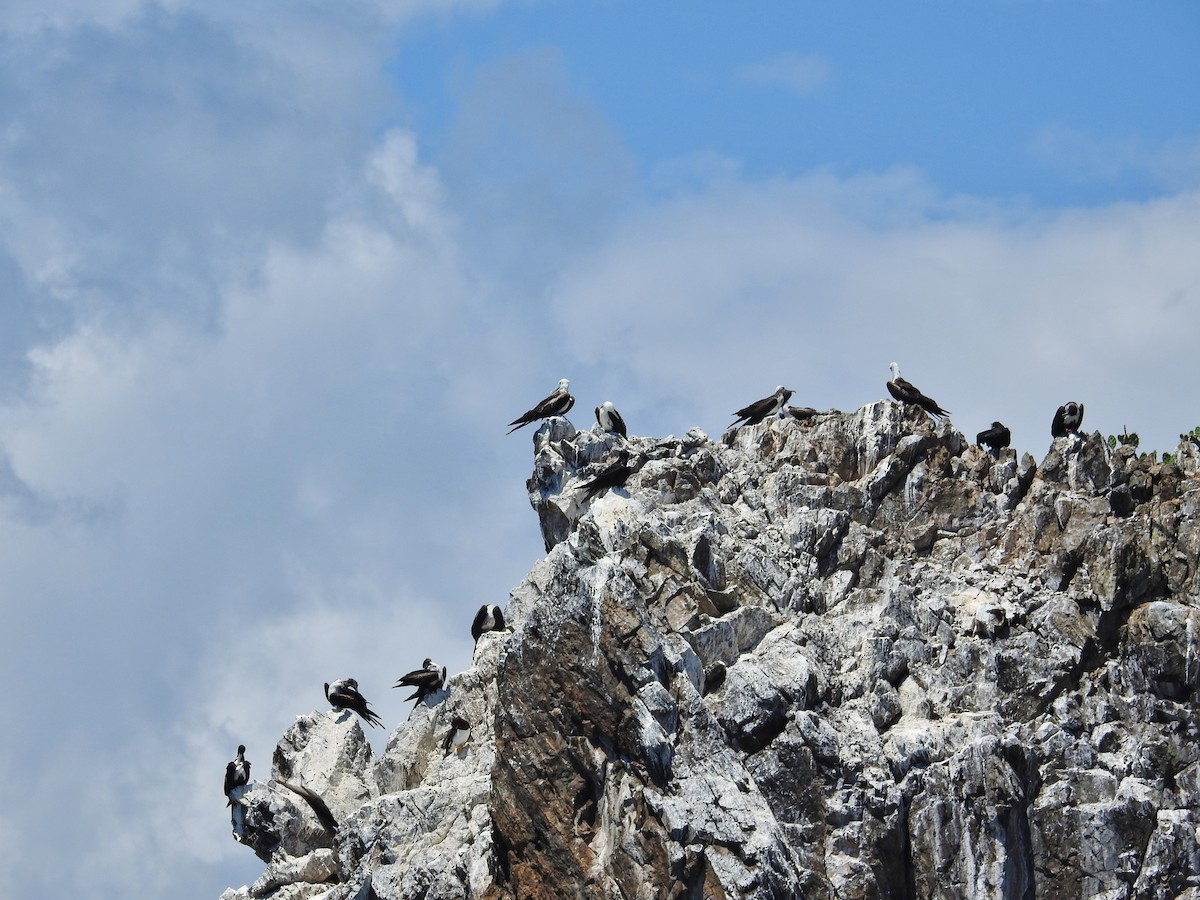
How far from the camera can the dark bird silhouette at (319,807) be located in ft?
174

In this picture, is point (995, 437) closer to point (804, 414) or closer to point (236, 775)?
point (804, 414)

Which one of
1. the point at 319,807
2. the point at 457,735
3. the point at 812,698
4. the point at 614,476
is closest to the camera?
the point at 812,698

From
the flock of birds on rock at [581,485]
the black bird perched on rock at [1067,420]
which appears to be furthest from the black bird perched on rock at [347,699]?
the black bird perched on rock at [1067,420]

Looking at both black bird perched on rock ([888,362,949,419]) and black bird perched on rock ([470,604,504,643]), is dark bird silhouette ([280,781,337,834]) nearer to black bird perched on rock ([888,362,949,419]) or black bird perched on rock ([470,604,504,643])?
black bird perched on rock ([470,604,504,643])

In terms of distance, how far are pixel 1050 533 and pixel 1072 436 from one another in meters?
2.90

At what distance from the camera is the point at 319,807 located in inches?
2100

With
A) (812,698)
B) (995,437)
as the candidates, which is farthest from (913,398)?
Answer: (812,698)

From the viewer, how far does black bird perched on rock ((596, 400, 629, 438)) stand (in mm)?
56469

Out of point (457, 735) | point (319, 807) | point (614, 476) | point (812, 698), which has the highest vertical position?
point (614, 476)

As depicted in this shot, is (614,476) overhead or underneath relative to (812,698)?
overhead

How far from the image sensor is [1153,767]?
157 ft

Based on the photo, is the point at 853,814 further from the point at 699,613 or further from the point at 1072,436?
the point at 1072,436

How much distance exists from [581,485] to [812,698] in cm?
976

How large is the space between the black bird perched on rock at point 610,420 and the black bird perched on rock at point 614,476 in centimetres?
125
